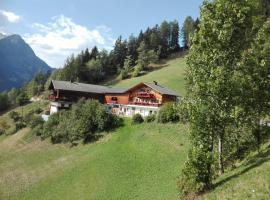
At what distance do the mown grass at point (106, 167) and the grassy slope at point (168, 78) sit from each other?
53147mm

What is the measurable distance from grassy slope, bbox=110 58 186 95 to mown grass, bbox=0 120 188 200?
174 ft

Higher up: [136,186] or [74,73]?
[74,73]

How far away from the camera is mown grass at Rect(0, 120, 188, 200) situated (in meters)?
39.9

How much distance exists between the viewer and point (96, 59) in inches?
6309

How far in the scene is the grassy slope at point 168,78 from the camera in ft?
387

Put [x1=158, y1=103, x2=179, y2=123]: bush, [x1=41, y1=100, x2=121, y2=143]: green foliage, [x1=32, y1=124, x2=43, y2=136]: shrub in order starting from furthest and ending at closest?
[x1=32, y1=124, x2=43, y2=136]: shrub → [x1=41, y1=100, x2=121, y2=143]: green foliage → [x1=158, y1=103, x2=179, y2=123]: bush

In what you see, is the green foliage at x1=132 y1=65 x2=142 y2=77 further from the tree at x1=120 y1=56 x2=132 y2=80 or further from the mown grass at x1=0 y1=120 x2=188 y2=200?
A: the mown grass at x1=0 y1=120 x2=188 y2=200

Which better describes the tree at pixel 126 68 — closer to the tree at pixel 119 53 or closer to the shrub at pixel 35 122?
the tree at pixel 119 53

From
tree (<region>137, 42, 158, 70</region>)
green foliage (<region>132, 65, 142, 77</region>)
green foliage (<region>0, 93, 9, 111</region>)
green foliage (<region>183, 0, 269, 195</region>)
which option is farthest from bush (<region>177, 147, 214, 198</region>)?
green foliage (<region>0, 93, 9, 111</region>)

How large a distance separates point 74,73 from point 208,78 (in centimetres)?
12541

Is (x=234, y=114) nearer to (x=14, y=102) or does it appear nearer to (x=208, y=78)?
(x=208, y=78)

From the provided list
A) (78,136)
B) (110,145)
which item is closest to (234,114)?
(110,145)

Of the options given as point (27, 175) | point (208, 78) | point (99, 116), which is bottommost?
point (27, 175)

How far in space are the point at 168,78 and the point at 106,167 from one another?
8052 centimetres
